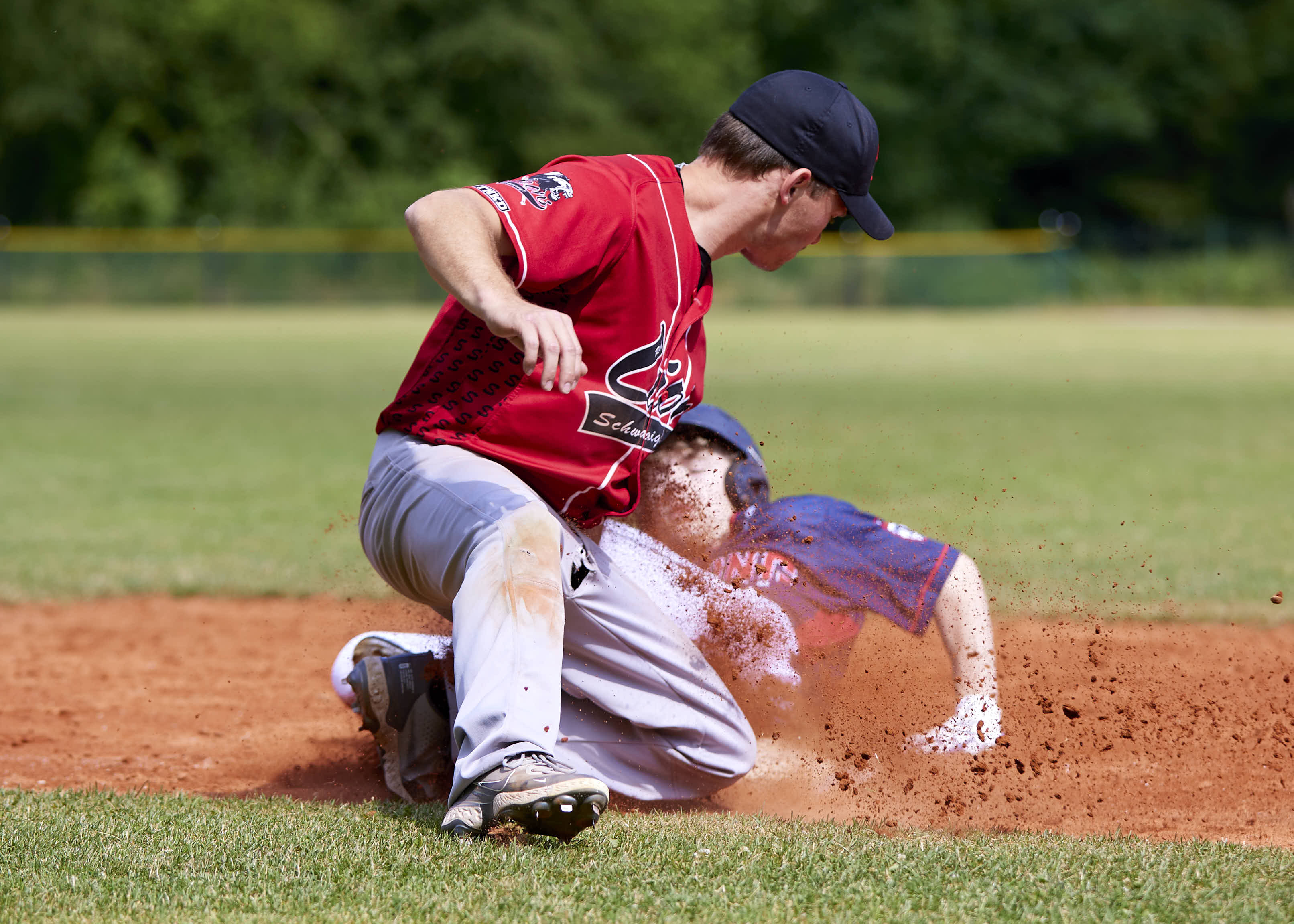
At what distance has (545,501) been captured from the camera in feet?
10.6

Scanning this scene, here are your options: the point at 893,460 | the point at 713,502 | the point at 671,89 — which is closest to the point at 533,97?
the point at 671,89

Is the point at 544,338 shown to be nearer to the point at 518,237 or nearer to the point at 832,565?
the point at 518,237

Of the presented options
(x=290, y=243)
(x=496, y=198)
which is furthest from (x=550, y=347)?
(x=290, y=243)

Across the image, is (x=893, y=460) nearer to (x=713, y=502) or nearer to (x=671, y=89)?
(x=713, y=502)

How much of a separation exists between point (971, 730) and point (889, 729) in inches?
9.3

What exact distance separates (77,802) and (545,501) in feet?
4.31

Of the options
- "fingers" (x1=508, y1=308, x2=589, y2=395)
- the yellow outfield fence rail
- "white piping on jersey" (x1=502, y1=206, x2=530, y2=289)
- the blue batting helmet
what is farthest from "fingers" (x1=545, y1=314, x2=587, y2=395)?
the yellow outfield fence rail

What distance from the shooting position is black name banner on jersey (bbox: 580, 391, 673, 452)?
3.10 meters

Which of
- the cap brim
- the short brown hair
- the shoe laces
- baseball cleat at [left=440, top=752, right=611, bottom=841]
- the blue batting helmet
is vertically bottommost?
baseball cleat at [left=440, top=752, right=611, bottom=841]

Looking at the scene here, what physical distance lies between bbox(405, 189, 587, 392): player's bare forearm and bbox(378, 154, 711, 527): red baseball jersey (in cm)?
9

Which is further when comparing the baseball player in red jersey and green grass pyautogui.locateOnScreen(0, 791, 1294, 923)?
the baseball player in red jersey

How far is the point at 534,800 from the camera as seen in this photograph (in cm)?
261

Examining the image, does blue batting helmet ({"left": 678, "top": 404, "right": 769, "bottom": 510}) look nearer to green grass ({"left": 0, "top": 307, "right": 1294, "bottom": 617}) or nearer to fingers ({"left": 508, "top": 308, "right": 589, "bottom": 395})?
fingers ({"left": 508, "top": 308, "right": 589, "bottom": 395})

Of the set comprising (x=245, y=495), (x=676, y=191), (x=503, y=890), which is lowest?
(x=245, y=495)
